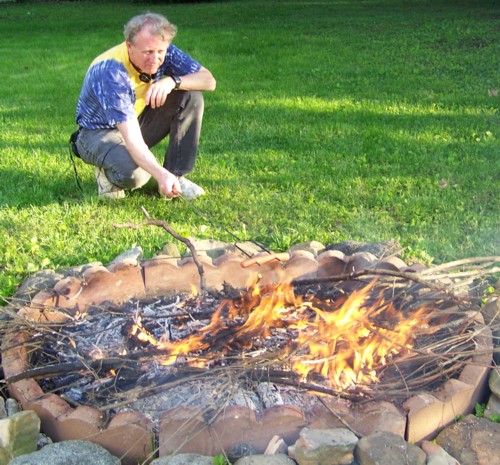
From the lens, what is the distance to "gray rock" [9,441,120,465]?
2492mm

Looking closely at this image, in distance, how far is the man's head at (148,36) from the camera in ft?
14.4

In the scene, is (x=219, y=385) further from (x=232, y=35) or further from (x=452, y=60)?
(x=232, y=35)

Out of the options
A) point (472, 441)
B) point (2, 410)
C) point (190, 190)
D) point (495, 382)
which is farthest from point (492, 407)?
point (190, 190)

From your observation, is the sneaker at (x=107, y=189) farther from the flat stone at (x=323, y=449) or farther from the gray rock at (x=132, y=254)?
the flat stone at (x=323, y=449)

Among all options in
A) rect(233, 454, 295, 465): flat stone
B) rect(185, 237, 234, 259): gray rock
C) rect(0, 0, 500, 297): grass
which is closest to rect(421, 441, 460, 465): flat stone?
rect(233, 454, 295, 465): flat stone

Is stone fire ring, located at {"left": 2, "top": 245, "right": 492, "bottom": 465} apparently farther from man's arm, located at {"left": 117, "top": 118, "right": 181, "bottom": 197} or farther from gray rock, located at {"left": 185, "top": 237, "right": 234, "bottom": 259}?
gray rock, located at {"left": 185, "top": 237, "right": 234, "bottom": 259}

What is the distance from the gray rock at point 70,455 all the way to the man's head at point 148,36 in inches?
106

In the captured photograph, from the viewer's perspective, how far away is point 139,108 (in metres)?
5.20

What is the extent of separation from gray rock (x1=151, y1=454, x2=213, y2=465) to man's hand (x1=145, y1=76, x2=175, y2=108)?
2.95m

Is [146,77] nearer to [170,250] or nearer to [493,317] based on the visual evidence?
[170,250]

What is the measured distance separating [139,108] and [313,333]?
9.03 feet

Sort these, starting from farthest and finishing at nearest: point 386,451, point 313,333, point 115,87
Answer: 1. point 115,87
2. point 313,333
3. point 386,451

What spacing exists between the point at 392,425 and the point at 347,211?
244 centimetres

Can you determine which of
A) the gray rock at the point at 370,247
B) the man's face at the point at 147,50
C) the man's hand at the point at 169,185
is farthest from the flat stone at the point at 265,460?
the man's face at the point at 147,50
